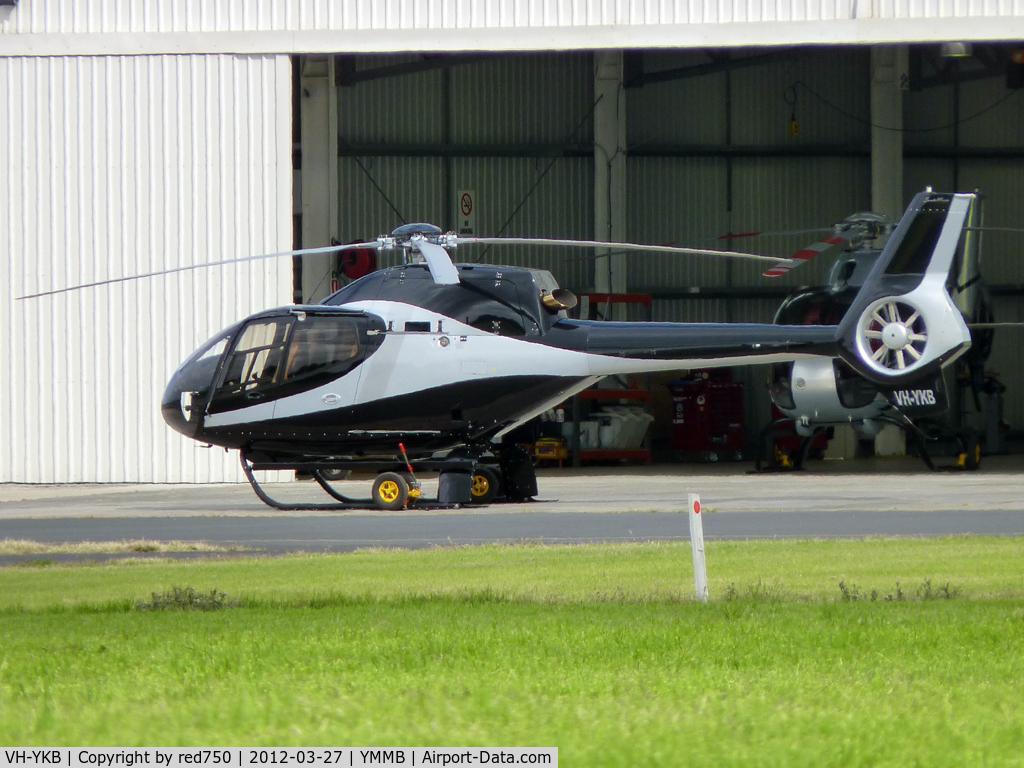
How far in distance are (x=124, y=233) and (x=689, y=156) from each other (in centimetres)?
1680

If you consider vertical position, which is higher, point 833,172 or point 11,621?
point 833,172

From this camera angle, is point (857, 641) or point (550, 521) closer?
point (857, 641)

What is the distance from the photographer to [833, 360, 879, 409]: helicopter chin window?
24.5 m

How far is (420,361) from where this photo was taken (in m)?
16.0

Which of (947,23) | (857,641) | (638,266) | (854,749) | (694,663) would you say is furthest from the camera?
(638,266)

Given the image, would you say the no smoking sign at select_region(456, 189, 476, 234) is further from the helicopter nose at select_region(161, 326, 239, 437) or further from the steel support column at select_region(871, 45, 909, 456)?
the helicopter nose at select_region(161, 326, 239, 437)

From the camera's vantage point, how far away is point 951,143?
1357 inches

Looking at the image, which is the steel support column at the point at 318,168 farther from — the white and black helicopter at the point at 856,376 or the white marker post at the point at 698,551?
the white marker post at the point at 698,551

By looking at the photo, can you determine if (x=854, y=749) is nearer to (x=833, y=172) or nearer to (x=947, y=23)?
(x=947, y=23)

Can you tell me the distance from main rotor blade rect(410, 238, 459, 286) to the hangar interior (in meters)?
17.3

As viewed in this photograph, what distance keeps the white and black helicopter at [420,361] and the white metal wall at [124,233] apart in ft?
23.8

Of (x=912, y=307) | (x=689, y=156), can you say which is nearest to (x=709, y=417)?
(x=689, y=156)

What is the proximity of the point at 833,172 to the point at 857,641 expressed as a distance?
29.9 m

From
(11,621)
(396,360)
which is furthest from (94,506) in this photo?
(11,621)
